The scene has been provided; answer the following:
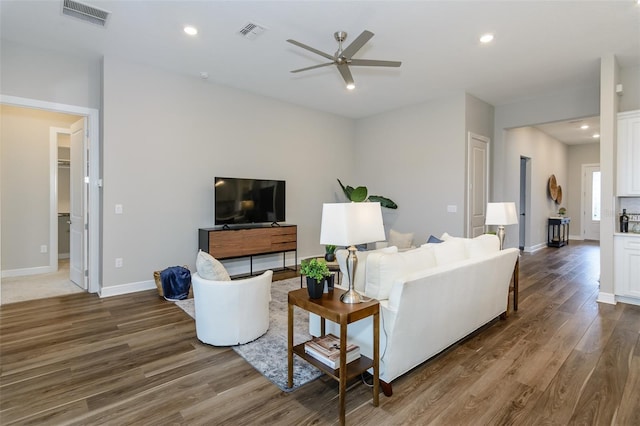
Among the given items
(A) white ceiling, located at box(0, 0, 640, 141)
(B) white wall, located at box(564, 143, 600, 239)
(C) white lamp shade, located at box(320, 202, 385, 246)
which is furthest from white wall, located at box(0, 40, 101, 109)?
(B) white wall, located at box(564, 143, 600, 239)

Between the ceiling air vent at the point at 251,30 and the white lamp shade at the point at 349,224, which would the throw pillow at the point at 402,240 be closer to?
the white lamp shade at the point at 349,224

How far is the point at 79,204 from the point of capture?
455 centimetres

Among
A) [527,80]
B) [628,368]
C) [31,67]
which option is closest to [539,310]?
[628,368]

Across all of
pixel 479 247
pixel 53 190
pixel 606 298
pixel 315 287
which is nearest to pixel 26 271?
pixel 53 190

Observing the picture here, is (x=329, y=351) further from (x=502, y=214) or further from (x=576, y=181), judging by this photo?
(x=576, y=181)

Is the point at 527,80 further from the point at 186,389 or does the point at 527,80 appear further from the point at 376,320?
the point at 186,389

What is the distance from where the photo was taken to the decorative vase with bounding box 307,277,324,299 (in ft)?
6.91

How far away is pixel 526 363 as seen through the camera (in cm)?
258

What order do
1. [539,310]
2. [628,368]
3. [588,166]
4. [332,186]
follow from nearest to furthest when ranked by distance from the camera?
[628,368] → [539,310] → [332,186] → [588,166]

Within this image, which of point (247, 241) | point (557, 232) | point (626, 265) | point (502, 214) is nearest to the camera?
point (502, 214)

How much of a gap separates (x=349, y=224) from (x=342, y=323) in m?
0.59

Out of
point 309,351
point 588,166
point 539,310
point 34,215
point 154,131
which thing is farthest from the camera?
point 588,166

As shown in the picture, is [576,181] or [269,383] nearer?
[269,383]

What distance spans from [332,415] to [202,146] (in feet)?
13.9
